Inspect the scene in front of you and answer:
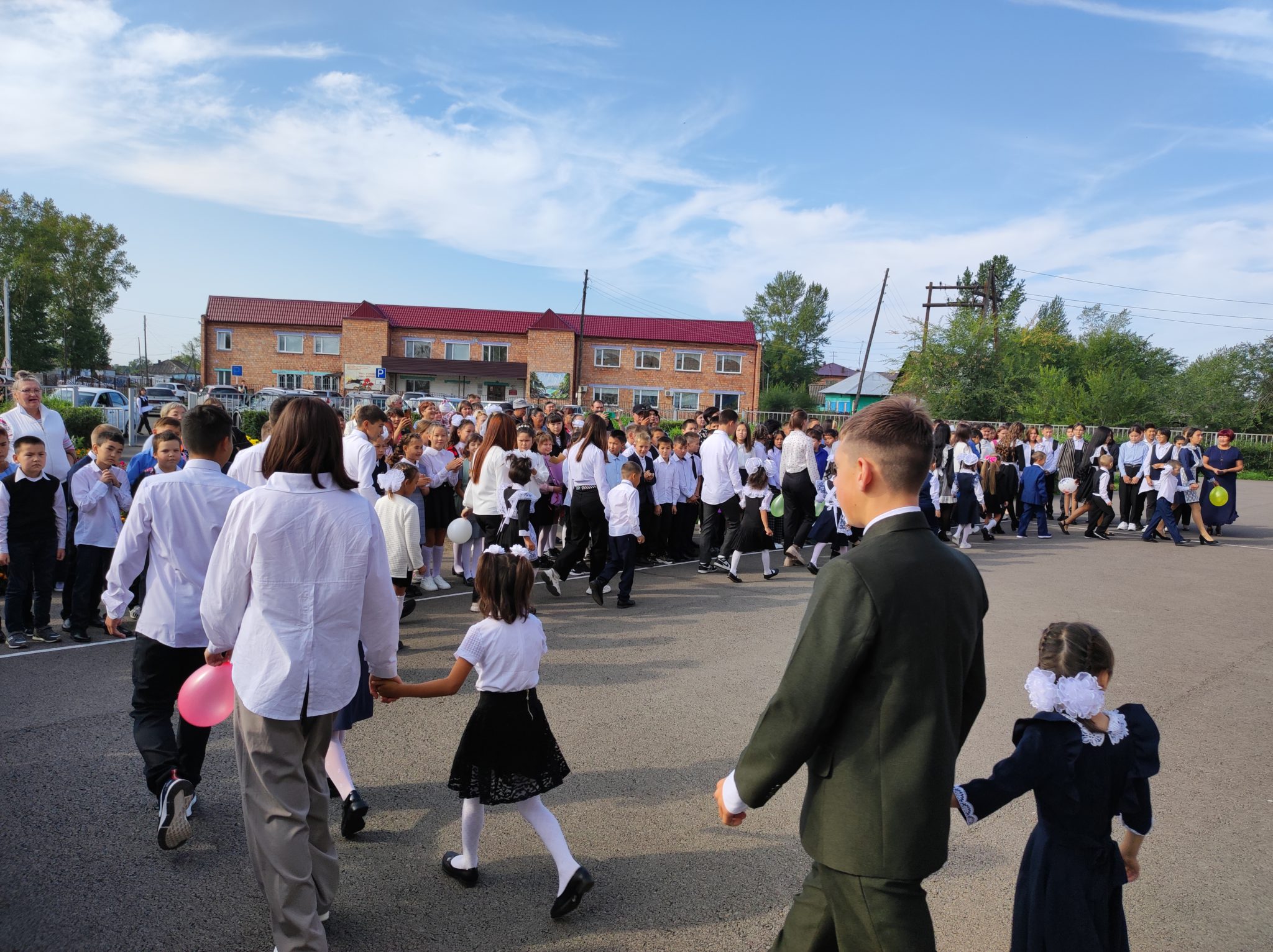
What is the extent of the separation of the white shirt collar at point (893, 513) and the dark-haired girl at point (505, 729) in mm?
1803

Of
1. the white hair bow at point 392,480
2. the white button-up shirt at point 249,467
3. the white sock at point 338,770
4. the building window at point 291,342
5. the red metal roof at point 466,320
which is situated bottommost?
the white sock at point 338,770

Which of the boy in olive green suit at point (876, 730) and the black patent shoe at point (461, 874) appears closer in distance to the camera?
the boy in olive green suit at point (876, 730)

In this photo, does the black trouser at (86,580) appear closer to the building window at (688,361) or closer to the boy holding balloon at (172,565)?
the boy holding balloon at (172,565)

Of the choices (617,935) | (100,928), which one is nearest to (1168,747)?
(617,935)

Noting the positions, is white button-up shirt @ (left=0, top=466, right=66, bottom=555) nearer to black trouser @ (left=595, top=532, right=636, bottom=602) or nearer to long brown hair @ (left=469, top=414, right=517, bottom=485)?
long brown hair @ (left=469, top=414, right=517, bottom=485)

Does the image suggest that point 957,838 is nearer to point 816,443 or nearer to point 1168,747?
point 1168,747

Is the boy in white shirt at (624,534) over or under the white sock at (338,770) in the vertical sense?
over

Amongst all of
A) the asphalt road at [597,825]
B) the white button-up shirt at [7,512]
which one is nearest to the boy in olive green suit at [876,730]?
the asphalt road at [597,825]

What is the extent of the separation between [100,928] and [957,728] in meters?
3.26

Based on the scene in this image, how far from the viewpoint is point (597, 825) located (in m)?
4.11

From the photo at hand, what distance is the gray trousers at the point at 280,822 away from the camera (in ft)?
9.08

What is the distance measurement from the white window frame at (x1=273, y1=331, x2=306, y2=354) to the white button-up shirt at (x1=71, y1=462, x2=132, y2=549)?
51.2 m

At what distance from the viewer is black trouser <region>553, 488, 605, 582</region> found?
30.1 feet

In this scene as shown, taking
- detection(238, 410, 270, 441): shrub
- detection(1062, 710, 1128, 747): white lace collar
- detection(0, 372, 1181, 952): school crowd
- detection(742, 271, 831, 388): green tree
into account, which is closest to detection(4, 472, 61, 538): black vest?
detection(0, 372, 1181, 952): school crowd
